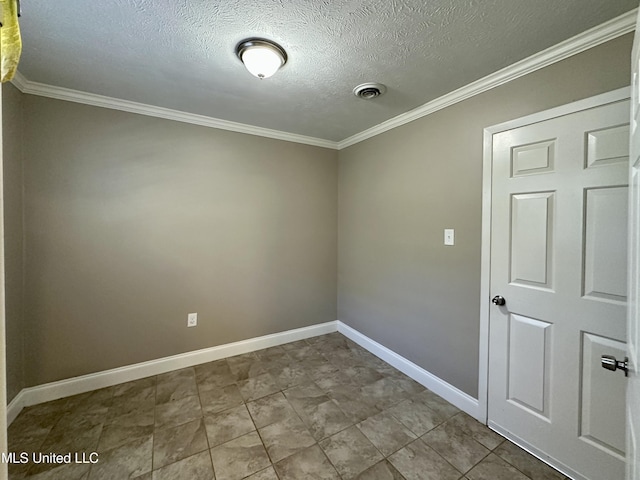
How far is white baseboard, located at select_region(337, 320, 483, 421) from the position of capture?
198 cm

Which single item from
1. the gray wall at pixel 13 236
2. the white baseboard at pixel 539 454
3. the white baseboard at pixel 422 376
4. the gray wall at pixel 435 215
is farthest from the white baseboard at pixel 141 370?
the white baseboard at pixel 539 454

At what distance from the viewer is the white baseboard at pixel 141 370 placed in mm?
2014

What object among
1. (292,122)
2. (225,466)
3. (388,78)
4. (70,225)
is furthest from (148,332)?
(388,78)

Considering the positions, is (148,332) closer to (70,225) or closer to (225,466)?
(70,225)

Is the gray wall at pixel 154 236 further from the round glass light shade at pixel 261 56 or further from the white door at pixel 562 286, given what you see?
the white door at pixel 562 286

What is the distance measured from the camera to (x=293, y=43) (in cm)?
154

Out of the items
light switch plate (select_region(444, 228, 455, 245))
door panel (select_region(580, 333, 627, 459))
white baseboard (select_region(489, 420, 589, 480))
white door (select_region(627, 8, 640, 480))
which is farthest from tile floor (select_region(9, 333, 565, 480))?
light switch plate (select_region(444, 228, 455, 245))

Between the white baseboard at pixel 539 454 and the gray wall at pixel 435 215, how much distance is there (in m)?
0.27

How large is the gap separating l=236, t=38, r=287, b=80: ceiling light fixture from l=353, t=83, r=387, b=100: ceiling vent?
61 centimetres

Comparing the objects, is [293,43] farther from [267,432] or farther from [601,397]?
[601,397]

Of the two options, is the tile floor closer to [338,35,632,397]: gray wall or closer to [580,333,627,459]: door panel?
[580,333,627,459]: door panel

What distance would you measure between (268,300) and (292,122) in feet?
6.06

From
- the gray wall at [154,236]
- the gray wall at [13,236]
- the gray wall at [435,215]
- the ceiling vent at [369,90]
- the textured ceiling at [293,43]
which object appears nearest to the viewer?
the textured ceiling at [293,43]

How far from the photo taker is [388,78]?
187 cm
